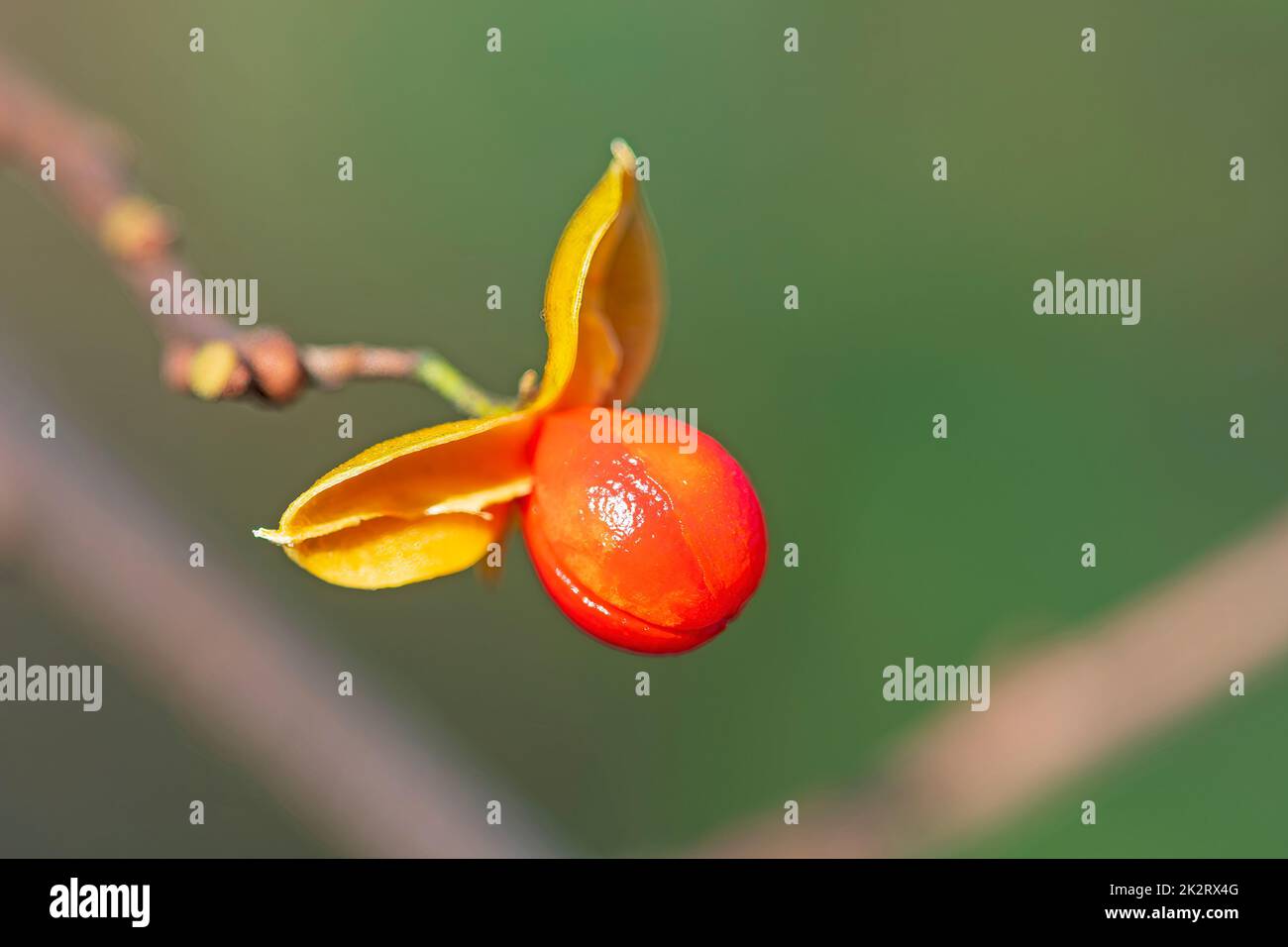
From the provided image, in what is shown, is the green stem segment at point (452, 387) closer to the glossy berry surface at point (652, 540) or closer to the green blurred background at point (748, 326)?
the glossy berry surface at point (652, 540)

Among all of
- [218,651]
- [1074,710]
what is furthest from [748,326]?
[218,651]

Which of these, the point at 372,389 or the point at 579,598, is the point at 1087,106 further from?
the point at 579,598

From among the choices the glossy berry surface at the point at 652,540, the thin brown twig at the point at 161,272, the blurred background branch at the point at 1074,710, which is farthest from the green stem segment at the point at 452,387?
the blurred background branch at the point at 1074,710

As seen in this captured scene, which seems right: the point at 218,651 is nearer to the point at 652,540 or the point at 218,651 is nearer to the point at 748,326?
the point at 652,540

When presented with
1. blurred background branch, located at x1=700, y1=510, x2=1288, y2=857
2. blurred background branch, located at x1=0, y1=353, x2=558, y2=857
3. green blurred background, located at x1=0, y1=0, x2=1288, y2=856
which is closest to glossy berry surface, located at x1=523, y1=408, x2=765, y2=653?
blurred background branch, located at x1=0, y1=353, x2=558, y2=857

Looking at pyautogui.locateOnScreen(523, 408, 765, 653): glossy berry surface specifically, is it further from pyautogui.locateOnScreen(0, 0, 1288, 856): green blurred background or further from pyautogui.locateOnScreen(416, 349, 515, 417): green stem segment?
pyautogui.locateOnScreen(0, 0, 1288, 856): green blurred background
